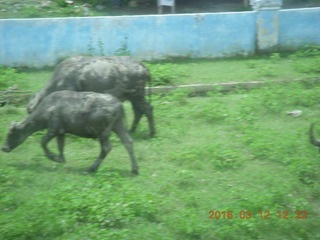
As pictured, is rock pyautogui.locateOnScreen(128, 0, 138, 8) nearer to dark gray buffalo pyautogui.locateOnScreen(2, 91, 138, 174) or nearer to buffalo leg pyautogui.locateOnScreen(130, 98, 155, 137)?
buffalo leg pyautogui.locateOnScreen(130, 98, 155, 137)

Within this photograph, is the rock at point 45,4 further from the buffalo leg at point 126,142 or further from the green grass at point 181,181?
the buffalo leg at point 126,142

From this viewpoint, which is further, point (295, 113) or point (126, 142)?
point (295, 113)

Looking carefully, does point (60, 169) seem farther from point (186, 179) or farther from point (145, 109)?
point (145, 109)

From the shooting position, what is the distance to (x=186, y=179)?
648 centimetres

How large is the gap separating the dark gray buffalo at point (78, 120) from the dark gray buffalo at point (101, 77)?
661 mm

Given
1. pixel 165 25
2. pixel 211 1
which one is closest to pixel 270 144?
pixel 165 25

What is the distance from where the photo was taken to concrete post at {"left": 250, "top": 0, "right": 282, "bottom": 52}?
12008mm

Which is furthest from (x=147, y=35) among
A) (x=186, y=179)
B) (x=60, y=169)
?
(x=186, y=179)

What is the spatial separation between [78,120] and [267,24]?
7122 mm

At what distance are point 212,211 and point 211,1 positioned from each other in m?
12.2

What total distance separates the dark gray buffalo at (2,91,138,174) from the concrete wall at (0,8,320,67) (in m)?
4.69

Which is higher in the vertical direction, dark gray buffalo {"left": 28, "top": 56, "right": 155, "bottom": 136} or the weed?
dark gray buffalo {"left": 28, "top": 56, "right": 155, "bottom": 136}
